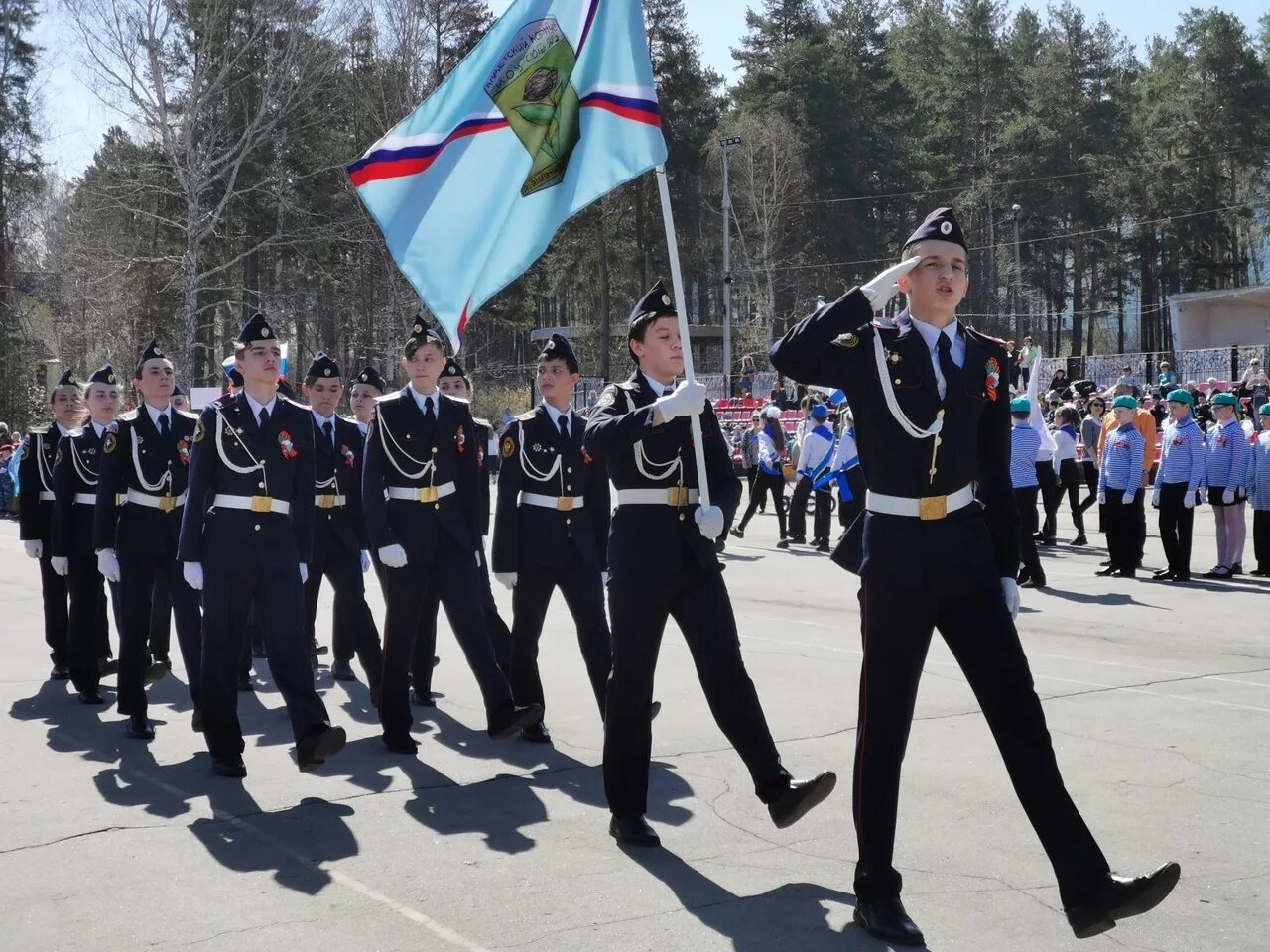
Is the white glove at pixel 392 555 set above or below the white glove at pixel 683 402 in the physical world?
below

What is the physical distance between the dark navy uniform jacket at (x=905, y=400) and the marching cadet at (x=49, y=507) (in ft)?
23.8

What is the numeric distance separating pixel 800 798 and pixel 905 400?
1.69m

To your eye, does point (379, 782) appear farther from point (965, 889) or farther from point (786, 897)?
point (965, 889)

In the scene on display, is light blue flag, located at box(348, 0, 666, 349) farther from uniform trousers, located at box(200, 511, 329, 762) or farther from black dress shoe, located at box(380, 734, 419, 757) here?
black dress shoe, located at box(380, 734, 419, 757)

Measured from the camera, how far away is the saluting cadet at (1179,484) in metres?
16.1

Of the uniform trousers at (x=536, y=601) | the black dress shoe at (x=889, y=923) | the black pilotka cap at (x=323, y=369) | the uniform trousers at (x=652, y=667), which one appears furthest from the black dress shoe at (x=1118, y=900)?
the black pilotka cap at (x=323, y=369)

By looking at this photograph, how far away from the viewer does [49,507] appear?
35.5 ft

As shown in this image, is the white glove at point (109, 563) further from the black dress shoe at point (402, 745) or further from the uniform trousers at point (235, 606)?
the black dress shoe at point (402, 745)

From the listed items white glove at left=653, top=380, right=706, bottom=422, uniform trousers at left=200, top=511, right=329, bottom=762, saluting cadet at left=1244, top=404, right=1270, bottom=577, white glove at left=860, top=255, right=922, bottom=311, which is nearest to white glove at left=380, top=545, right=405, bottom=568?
uniform trousers at left=200, top=511, right=329, bottom=762

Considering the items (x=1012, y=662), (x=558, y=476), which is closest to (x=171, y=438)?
(x=558, y=476)

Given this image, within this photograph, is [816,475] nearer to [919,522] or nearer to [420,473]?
[420,473]

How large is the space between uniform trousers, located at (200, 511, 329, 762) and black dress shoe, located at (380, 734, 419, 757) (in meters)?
0.71

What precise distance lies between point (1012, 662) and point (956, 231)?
1.42 meters

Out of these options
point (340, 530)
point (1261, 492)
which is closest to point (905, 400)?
point (340, 530)
